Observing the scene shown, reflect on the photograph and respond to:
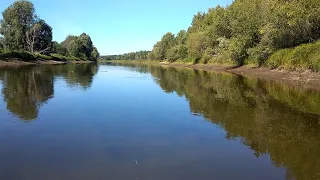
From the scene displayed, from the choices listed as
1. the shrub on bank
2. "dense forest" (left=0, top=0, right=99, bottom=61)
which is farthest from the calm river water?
"dense forest" (left=0, top=0, right=99, bottom=61)

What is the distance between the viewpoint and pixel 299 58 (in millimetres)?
31781

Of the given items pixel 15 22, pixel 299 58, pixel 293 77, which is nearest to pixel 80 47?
pixel 15 22

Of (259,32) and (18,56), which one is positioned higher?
(259,32)

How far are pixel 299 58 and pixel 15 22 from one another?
74150mm

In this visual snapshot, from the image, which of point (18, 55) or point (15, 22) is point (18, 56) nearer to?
point (18, 55)

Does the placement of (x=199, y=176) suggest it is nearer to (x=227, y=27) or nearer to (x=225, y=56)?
(x=225, y=56)

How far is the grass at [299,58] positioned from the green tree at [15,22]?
6789 cm

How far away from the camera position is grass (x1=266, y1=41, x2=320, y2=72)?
2847 cm

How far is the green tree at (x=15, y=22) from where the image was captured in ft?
266

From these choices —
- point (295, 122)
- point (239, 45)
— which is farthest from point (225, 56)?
point (295, 122)

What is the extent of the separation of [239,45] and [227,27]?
17705 millimetres

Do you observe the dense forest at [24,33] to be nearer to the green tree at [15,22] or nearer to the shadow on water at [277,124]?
the green tree at [15,22]

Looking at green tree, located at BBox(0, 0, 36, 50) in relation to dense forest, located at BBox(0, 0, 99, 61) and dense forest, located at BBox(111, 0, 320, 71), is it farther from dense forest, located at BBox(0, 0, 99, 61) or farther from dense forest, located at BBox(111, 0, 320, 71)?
dense forest, located at BBox(111, 0, 320, 71)

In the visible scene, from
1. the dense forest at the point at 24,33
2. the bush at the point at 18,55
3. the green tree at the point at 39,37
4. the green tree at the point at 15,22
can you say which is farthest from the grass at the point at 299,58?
the green tree at the point at 39,37
